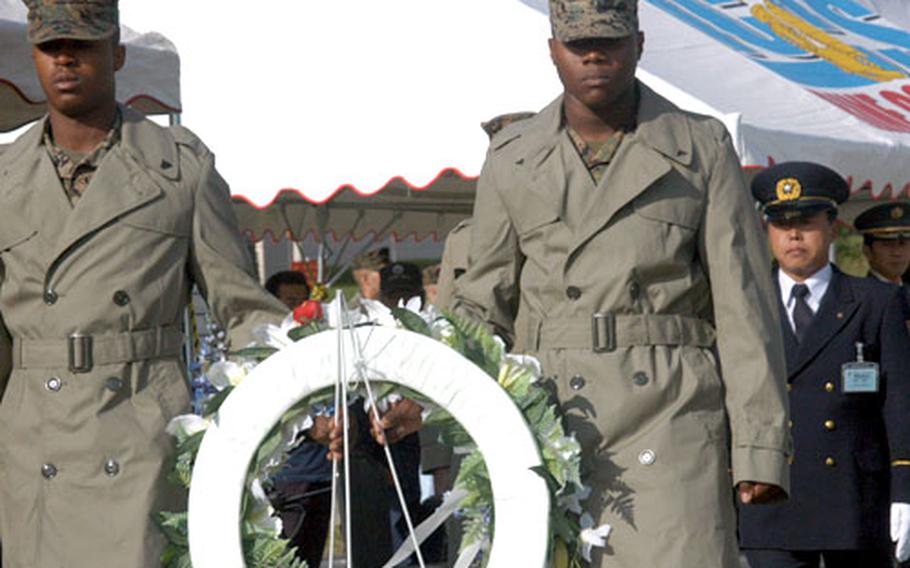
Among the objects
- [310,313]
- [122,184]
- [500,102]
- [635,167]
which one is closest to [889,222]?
[500,102]

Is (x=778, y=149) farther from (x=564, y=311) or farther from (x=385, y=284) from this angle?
(x=564, y=311)

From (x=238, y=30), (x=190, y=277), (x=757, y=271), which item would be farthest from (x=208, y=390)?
(x=238, y=30)

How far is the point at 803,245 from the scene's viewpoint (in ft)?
24.0

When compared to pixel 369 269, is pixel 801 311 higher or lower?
higher

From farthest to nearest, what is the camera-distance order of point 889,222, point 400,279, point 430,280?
1. point 430,280
2. point 400,279
3. point 889,222

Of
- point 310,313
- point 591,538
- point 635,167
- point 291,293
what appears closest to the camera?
point 591,538

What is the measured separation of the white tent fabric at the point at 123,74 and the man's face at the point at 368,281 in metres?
3.38

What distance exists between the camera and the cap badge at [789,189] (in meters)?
7.33

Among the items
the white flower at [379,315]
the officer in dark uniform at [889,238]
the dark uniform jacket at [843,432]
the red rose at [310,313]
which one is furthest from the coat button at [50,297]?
the officer in dark uniform at [889,238]

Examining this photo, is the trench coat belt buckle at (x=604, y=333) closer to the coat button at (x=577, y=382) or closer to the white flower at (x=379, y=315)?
the coat button at (x=577, y=382)

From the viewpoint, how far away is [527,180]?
5.33 meters

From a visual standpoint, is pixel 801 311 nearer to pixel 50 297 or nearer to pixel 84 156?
pixel 84 156

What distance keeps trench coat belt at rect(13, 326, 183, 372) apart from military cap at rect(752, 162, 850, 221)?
289 cm

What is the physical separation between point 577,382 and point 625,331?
176mm
